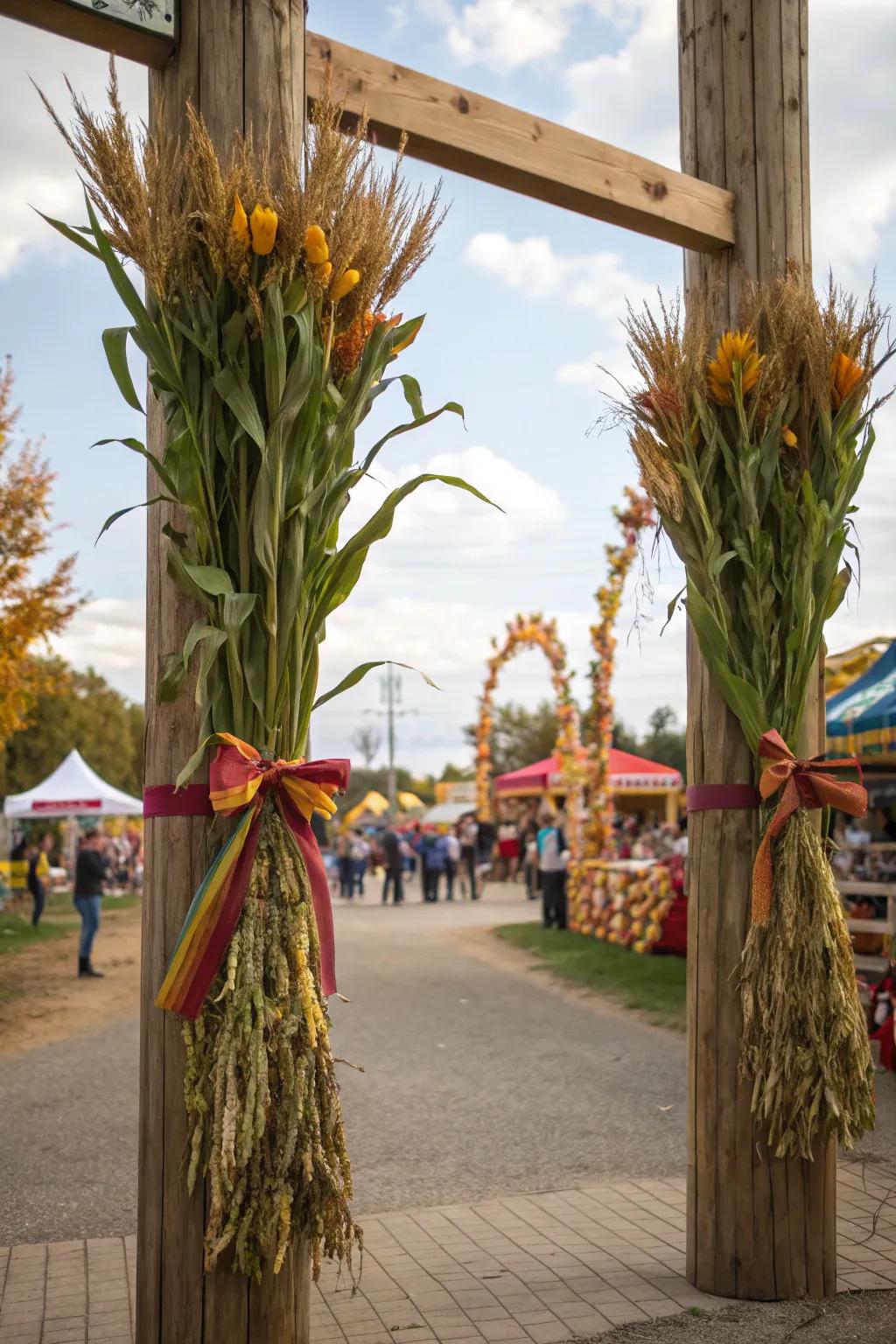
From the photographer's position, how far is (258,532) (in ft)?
10.0

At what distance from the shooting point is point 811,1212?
13.4 feet

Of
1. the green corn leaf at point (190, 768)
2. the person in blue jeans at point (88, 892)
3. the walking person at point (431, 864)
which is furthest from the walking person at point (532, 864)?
the green corn leaf at point (190, 768)

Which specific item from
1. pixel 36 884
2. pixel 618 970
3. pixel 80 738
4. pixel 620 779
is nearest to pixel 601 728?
pixel 618 970

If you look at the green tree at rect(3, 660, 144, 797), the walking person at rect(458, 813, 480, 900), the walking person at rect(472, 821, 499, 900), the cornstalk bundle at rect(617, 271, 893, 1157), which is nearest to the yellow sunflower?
the cornstalk bundle at rect(617, 271, 893, 1157)

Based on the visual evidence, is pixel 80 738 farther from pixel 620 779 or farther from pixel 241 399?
pixel 241 399

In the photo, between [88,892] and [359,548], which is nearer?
[359,548]

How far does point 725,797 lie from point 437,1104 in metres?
4.05

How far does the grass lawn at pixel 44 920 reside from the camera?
18125 mm

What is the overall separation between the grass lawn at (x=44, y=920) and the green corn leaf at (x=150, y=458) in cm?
1463

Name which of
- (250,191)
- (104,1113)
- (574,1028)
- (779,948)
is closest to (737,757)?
(779,948)

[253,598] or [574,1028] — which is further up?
[253,598]

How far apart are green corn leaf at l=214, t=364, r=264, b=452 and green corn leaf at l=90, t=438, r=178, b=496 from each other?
0.74ft

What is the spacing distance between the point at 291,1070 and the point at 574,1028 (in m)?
7.69

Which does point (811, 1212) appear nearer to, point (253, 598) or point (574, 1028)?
point (253, 598)
